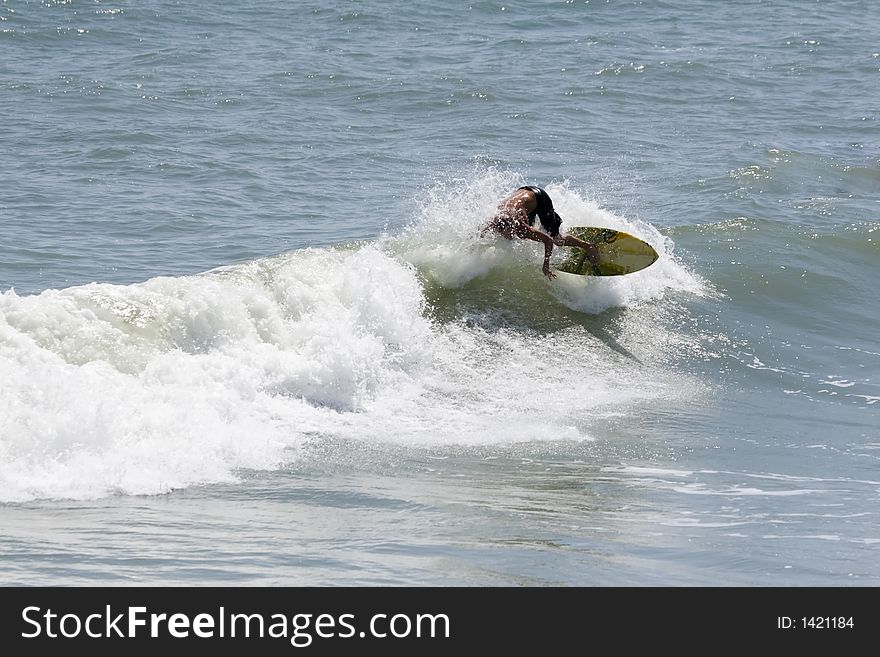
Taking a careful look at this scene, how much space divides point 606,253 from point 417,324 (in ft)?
8.58

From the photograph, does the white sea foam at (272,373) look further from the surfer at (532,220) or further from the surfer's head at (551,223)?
the surfer's head at (551,223)

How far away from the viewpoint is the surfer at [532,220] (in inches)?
507

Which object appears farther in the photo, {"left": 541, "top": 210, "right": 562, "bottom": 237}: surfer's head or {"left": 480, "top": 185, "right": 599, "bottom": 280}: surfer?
{"left": 541, "top": 210, "right": 562, "bottom": 237}: surfer's head

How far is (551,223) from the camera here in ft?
42.8

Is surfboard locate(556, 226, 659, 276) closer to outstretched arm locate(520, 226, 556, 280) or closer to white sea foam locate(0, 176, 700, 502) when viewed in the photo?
white sea foam locate(0, 176, 700, 502)

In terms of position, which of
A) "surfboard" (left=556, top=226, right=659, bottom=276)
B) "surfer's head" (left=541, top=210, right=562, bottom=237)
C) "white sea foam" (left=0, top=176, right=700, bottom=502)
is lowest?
"white sea foam" (left=0, top=176, right=700, bottom=502)

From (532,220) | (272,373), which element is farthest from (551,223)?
(272,373)

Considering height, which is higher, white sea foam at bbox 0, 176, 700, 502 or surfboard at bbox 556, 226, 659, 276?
surfboard at bbox 556, 226, 659, 276

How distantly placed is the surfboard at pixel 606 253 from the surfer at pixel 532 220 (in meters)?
0.20

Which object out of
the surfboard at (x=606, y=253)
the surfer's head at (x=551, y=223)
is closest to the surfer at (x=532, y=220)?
the surfer's head at (x=551, y=223)

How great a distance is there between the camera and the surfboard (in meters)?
13.4

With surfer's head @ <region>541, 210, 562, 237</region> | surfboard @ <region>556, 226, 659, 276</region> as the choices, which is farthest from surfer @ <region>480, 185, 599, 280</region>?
surfboard @ <region>556, 226, 659, 276</region>
